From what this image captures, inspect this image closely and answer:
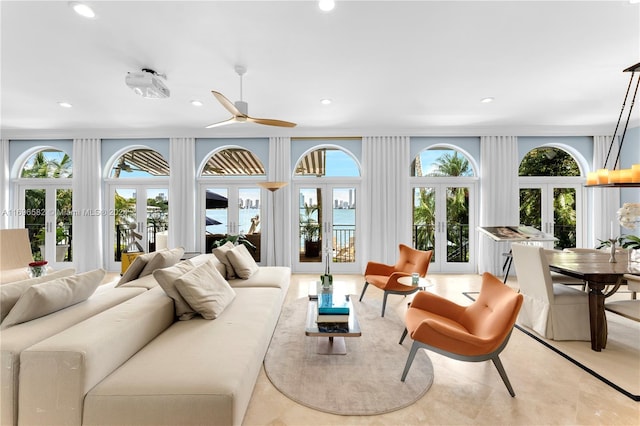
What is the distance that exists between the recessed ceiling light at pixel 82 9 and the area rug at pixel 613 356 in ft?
16.3

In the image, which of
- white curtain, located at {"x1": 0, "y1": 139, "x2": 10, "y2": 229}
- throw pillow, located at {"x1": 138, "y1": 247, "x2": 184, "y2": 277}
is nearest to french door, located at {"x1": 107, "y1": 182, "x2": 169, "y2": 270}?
white curtain, located at {"x1": 0, "y1": 139, "x2": 10, "y2": 229}

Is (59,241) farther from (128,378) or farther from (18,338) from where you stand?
(128,378)

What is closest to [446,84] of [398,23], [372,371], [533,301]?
[398,23]

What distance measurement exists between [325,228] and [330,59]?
3334 millimetres

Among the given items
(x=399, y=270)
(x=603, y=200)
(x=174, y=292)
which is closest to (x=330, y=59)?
(x=174, y=292)

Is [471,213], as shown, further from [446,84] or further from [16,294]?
[16,294]

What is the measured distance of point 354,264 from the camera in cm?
577

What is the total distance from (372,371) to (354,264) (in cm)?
353

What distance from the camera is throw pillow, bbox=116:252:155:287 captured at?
9.98ft

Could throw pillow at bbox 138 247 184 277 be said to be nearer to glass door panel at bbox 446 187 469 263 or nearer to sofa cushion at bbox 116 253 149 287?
sofa cushion at bbox 116 253 149 287

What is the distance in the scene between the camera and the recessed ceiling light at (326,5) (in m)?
2.20

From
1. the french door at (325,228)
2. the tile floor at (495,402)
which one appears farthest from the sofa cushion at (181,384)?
the french door at (325,228)

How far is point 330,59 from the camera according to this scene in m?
3.04

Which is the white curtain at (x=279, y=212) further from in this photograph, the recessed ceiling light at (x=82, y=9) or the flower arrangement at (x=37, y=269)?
the recessed ceiling light at (x=82, y=9)
